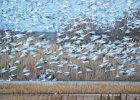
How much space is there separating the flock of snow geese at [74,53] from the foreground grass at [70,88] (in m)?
0.08

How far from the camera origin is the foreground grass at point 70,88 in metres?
1.75

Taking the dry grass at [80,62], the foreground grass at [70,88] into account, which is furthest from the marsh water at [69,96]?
the dry grass at [80,62]

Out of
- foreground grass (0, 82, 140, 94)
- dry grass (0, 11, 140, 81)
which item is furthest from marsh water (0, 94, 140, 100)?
dry grass (0, 11, 140, 81)

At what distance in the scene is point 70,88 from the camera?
179 centimetres

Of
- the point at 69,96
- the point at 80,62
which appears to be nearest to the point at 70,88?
the point at 69,96

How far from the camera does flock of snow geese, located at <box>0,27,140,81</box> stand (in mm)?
1880

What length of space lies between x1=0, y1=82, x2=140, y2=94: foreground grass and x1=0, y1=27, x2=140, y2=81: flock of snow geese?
0.08 meters

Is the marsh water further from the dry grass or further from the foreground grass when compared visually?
the dry grass

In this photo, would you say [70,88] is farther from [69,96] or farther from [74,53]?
[74,53]

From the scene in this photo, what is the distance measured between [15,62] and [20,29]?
22 cm

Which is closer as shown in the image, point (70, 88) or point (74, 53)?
point (70, 88)

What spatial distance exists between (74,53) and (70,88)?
24cm

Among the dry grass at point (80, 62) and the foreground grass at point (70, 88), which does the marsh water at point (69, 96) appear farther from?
the dry grass at point (80, 62)

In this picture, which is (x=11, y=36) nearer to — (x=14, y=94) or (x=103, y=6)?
(x=14, y=94)
